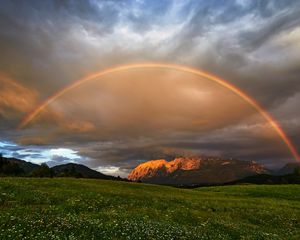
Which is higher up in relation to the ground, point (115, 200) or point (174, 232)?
point (115, 200)

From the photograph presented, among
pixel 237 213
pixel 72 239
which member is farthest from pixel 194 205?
pixel 72 239

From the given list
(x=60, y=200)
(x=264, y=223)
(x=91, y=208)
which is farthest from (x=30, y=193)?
(x=264, y=223)

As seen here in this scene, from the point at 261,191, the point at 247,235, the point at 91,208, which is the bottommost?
the point at 247,235

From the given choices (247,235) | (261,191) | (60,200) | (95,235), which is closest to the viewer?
(95,235)

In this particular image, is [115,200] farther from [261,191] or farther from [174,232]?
[261,191]

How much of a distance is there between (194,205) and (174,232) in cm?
1929

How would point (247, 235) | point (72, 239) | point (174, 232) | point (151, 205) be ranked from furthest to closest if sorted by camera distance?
point (151, 205), point (247, 235), point (174, 232), point (72, 239)

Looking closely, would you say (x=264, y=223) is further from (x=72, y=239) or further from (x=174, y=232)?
(x=72, y=239)

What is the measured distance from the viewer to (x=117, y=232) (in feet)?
68.9

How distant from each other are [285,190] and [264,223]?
42606 millimetres

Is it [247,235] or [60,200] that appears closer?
[247,235]

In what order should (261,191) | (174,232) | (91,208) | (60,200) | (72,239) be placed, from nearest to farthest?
A: (72,239)
(174,232)
(91,208)
(60,200)
(261,191)

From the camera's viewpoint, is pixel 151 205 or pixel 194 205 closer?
pixel 151 205

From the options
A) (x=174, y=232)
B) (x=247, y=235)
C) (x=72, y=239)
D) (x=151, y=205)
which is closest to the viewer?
(x=72, y=239)
